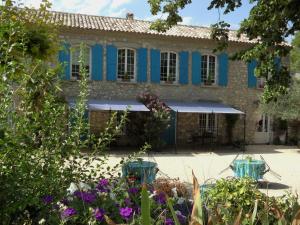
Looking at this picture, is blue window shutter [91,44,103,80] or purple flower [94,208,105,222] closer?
purple flower [94,208,105,222]

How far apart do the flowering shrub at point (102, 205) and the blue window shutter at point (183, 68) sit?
15.5m

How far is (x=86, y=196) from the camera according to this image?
2.71 metres

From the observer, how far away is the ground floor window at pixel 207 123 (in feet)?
63.0

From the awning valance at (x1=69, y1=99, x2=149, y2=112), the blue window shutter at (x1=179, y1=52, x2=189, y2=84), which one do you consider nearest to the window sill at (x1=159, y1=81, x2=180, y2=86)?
the blue window shutter at (x1=179, y1=52, x2=189, y2=84)

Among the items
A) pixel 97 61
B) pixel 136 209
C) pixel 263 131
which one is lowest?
pixel 263 131

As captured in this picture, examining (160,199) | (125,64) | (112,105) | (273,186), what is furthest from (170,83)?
(160,199)

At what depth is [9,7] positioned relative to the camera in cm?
348

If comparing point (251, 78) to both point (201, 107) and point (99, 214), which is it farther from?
point (99, 214)

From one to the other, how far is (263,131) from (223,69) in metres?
3.84

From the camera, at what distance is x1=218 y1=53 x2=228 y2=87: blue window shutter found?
747 inches

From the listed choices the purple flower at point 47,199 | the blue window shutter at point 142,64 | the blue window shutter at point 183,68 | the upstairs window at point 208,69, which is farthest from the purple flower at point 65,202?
the upstairs window at point 208,69

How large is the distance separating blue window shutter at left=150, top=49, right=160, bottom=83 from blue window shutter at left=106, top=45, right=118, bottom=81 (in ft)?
5.22

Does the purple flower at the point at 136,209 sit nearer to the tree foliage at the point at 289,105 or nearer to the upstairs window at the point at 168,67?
the upstairs window at the point at 168,67

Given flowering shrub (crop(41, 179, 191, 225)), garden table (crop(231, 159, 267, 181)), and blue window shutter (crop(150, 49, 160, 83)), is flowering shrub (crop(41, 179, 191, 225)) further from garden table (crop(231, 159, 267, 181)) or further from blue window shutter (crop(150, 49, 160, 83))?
blue window shutter (crop(150, 49, 160, 83))
